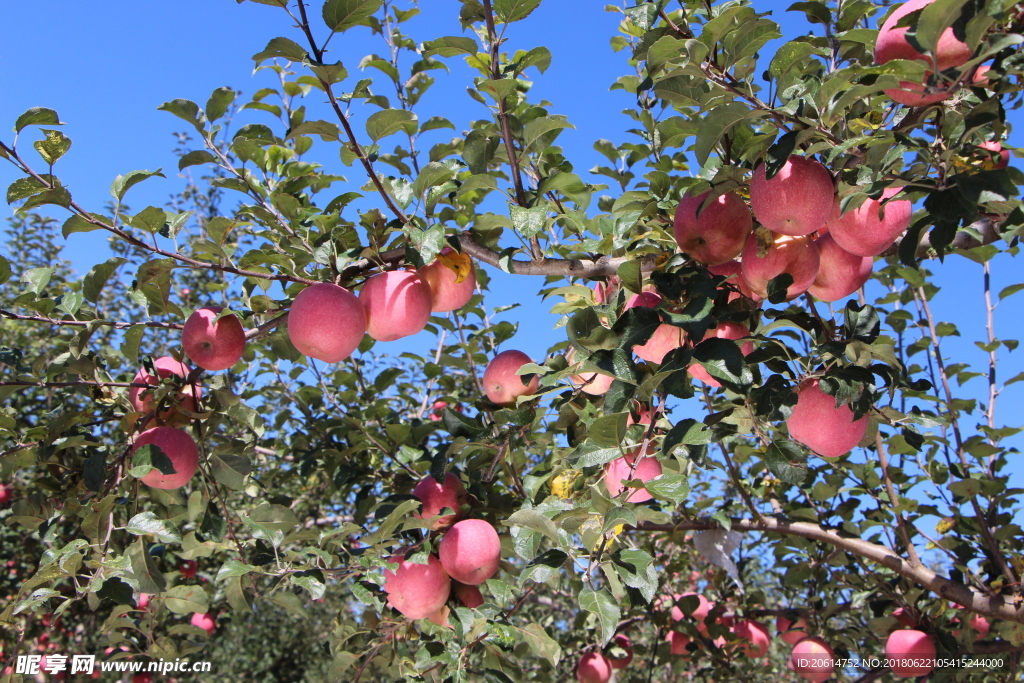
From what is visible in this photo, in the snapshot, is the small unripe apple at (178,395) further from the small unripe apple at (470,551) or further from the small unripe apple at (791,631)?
the small unripe apple at (791,631)

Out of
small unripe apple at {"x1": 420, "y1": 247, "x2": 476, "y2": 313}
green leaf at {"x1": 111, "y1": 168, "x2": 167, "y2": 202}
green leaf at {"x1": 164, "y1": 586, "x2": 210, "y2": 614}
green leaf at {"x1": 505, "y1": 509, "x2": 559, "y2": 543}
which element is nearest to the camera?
green leaf at {"x1": 505, "y1": 509, "x2": 559, "y2": 543}

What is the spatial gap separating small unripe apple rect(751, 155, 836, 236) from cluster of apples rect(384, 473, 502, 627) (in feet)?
3.48

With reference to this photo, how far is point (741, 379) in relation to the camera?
1123 millimetres

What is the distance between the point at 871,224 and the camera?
1263 mm

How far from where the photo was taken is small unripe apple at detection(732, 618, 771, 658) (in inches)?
117

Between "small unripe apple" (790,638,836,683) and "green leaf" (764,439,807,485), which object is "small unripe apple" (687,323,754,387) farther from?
"small unripe apple" (790,638,836,683)

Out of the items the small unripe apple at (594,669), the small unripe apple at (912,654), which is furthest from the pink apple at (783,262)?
the small unripe apple at (594,669)

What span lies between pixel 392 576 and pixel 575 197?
114 centimetres

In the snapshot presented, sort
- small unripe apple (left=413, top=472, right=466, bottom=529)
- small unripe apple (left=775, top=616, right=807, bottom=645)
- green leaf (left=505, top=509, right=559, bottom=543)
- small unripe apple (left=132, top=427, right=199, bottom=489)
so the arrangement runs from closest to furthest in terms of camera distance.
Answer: green leaf (left=505, top=509, right=559, bottom=543) → small unripe apple (left=132, top=427, right=199, bottom=489) → small unripe apple (left=413, top=472, right=466, bottom=529) → small unripe apple (left=775, top=616, right=807, bottom=645)

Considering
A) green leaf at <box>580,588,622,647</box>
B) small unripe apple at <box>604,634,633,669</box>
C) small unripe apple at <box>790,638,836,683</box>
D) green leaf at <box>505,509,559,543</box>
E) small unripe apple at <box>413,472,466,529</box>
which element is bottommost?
small unripe apple at <box>790,638,836,683</box>

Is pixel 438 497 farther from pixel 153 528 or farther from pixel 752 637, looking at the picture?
pixel 752 637

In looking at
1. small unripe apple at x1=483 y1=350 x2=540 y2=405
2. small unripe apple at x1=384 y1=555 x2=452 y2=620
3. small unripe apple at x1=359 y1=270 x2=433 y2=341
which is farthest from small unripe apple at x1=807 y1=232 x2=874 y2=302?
A: small unripe apple at x1=384 y1=555 x2=452 y2=620

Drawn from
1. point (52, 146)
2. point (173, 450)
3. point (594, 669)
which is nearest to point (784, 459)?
point (173, 450)

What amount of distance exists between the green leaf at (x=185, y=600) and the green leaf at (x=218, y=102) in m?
1.52
